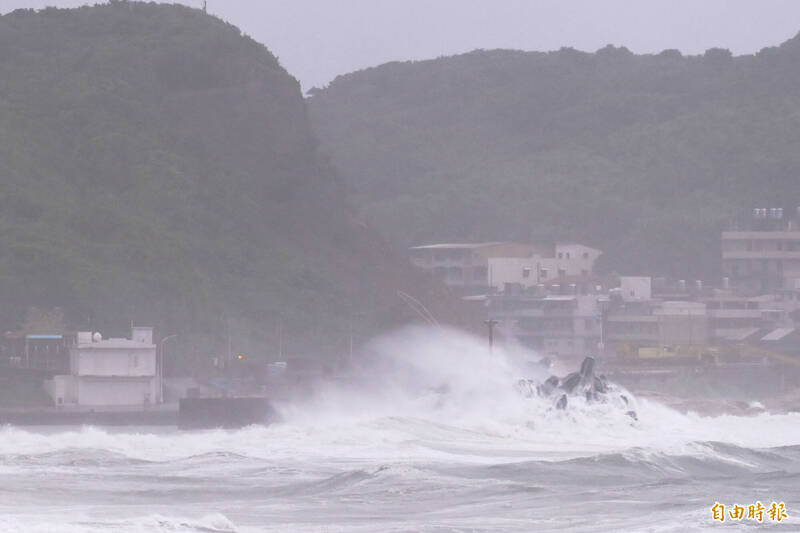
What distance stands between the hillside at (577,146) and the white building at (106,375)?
117ft

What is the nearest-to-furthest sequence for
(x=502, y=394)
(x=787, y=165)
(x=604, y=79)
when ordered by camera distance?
(x=502, y=394) < (x=787, y=165) < (x=604, y=79)

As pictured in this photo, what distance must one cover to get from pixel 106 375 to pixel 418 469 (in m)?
22.7

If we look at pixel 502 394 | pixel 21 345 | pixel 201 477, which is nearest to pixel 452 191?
pixel 21 345

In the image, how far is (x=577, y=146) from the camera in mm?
117000

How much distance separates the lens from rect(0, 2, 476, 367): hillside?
188 feet

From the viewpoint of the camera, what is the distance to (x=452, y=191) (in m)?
103

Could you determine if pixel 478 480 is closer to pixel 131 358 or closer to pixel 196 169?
pixel 131 358

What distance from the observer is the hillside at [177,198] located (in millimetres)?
57312

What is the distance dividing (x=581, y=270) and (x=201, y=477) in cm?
5784

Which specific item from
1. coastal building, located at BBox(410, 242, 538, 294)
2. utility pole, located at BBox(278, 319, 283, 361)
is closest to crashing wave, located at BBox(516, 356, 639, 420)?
utility pole, located at BBox(278, 319, 283, 361)

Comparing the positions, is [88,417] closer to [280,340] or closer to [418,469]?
[280,340]

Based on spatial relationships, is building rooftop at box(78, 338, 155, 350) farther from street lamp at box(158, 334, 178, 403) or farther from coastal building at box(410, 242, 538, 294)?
coastal building at box(410, 242, 538, 294)

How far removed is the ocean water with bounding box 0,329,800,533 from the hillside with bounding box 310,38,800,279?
4356 centimetres

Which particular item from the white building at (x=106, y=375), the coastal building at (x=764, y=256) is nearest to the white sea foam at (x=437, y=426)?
the white building at (x=106, y=375)
